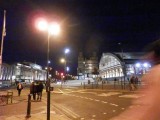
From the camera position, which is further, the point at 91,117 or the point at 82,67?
the point at 82,67

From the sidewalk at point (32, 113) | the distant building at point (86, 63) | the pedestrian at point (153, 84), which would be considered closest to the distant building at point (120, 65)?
the distant building at point (86, 63)

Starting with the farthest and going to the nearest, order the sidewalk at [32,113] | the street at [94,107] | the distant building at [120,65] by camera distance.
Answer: the distant building at [120,65], the street at [94,107], the sidewalk at [32,113]

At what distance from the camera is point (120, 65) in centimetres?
9988

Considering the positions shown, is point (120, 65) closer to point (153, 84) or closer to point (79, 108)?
point (79, 108)

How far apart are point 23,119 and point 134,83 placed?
829 inches

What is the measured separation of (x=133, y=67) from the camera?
91750 millimetres

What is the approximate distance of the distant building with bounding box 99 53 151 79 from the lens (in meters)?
91.1

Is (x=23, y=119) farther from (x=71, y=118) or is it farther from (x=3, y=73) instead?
(x=3, y=73)

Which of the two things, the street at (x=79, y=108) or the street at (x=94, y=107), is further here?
the street at (x=79, y=108)

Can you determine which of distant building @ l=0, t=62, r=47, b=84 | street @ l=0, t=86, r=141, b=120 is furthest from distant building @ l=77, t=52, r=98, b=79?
street @ l=0, t=86, r=141, b=120

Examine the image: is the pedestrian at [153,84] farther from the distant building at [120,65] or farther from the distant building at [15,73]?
the distant building at [15,73]

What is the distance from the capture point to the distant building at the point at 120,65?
91.1 metres

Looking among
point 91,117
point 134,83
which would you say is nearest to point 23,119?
point 91,117

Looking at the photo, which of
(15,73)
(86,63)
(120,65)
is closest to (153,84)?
(120,65)
